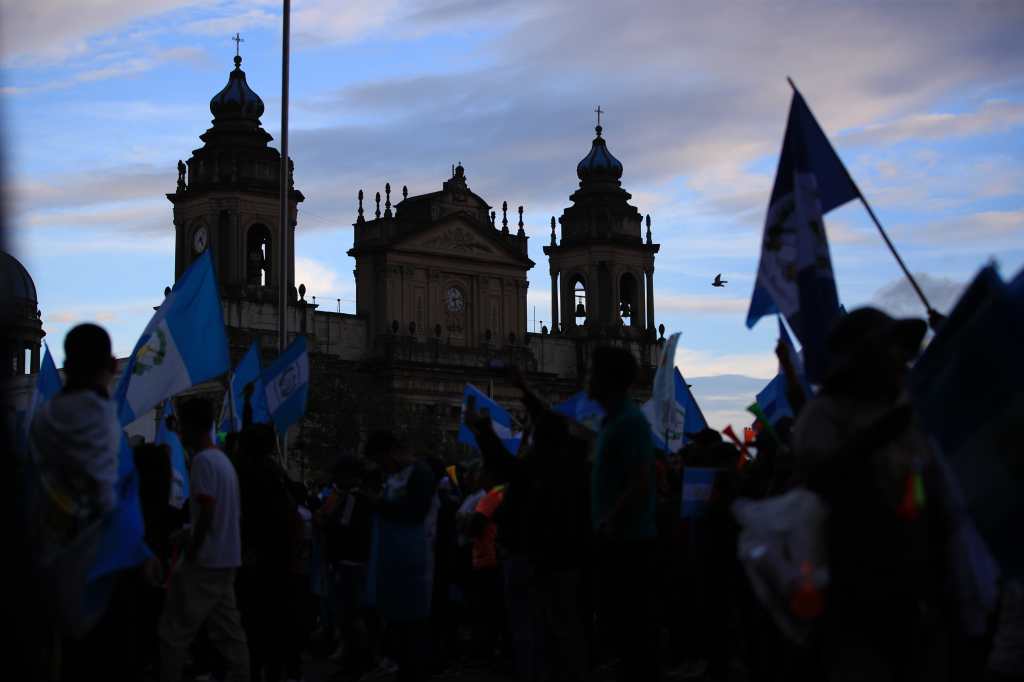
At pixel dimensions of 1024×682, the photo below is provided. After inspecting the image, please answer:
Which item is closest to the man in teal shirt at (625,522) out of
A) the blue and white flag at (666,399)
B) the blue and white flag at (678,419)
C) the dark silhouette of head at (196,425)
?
the dark silhouette of head at (196,425)

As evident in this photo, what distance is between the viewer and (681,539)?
14.2 metres

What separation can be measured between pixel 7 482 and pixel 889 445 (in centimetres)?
324

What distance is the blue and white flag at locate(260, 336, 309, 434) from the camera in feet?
53.2

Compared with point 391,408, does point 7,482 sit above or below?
below

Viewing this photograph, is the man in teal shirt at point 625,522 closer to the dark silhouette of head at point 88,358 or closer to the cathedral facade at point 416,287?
the dark silhouette of head at point 88,358

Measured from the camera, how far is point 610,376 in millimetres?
8562

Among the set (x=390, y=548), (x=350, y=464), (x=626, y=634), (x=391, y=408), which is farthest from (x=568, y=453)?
(x=391, y=408)

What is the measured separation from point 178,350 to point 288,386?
3.85m

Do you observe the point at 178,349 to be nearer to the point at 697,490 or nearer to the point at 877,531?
the point at 697,490

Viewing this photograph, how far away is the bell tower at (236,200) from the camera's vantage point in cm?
5994

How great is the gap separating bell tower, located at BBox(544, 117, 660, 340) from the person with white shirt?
199ft

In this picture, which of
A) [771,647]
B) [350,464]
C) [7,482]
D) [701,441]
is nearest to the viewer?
[7,482]

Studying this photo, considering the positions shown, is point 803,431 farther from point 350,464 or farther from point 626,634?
point 350,464

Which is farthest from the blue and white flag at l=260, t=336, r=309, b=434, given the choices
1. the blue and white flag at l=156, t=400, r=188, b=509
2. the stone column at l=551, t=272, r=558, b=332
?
the stone column at l=551, t=272, r=558, b=332
